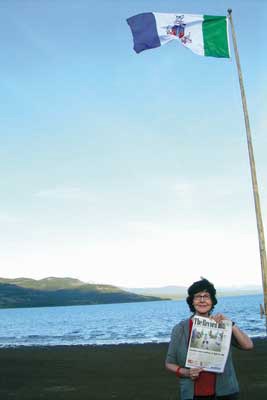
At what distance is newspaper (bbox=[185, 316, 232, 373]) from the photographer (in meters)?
4.35

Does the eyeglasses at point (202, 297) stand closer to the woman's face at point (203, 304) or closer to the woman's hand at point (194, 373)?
the woman's face at point (203, 304)

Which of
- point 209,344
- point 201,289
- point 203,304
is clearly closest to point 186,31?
point 201,289

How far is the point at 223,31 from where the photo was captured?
1093cm

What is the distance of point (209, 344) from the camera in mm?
4395

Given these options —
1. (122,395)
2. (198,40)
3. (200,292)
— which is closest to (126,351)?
(122,395)

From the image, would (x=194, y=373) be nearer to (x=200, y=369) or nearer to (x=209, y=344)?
(x=200, y=369)

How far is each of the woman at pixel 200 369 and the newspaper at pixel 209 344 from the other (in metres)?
0.06

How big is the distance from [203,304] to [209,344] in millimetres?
372

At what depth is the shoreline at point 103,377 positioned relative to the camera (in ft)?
47.4

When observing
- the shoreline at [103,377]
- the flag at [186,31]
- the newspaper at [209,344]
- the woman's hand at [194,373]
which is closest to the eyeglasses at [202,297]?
the newspaper at [209,344]

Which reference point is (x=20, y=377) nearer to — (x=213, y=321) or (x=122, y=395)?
(x=122, y=395)

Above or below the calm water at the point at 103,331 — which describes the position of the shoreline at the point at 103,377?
below

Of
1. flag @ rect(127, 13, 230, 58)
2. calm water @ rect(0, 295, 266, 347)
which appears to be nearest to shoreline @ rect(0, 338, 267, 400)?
flag @ rect(127, 13, 230, 58)

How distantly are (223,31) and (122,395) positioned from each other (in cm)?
1015
